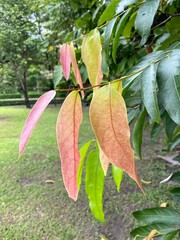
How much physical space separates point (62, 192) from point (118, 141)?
1827mm

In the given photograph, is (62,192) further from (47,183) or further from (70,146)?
(70,146)

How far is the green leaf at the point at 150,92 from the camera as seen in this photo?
0.26 metres

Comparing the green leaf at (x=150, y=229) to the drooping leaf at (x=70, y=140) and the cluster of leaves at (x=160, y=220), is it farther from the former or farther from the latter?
the drooping leaf at (x=70, y=140)

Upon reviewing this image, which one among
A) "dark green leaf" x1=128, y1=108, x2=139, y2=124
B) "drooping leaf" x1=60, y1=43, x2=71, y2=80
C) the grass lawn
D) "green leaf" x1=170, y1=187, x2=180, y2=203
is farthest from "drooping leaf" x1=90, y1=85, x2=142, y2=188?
the grass lawn

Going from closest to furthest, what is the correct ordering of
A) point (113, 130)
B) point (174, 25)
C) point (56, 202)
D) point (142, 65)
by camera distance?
point (113, 130) → point (142, 65) → point (174, 25) → point (56, 202)

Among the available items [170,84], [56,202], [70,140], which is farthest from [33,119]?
[56,202]

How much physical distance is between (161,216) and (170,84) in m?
0.39

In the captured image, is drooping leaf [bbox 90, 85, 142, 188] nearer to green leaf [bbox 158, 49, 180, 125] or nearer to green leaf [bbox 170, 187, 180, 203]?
green leaf [bbox 158, 49, 180, 125]

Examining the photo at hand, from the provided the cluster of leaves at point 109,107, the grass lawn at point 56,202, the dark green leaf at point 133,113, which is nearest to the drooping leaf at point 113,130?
the cluster of leaves at point 109,107

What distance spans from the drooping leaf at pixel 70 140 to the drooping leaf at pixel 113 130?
3 centimetres

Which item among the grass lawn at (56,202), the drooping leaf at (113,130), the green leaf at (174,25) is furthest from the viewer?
the grass lawn at (56,202)

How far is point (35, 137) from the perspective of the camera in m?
3.79

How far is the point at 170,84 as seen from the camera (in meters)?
0.28

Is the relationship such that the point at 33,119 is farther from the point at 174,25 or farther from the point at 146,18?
the point at 174,25
